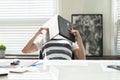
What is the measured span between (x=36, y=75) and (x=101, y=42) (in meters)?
2.45

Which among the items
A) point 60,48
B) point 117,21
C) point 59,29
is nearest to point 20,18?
point 117,21

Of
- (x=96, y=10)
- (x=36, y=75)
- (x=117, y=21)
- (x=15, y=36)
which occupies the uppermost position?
(x=96, y=10)

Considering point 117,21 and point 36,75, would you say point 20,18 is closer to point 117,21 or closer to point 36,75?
point 117,21

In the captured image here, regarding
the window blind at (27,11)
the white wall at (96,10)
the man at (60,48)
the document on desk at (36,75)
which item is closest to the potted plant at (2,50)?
the window blind at (27,11)

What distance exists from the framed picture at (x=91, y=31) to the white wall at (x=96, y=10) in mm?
85

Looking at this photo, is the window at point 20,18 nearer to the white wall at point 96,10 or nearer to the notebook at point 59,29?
the white wall at point 96,10

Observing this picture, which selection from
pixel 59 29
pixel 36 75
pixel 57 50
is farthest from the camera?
pixel 57 50

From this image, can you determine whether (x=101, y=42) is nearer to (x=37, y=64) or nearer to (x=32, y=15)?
(x=32, y=15)

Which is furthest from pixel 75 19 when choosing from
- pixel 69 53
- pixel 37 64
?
pixel 37 64

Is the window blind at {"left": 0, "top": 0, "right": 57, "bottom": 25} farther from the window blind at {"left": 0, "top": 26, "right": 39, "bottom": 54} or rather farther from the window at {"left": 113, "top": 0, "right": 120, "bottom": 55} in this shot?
the window at {"left": 113, "top": 0, "right": 120, "bottom": 55}

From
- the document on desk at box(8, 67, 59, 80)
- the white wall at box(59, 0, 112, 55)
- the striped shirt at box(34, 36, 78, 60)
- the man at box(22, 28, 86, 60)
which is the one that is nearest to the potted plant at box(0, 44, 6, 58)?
the white wall at box(59, 0, 112, 55)

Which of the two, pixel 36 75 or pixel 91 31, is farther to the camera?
pixel 91 31

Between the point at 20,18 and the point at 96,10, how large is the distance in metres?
1.23

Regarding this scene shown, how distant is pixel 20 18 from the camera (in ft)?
12.7
